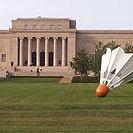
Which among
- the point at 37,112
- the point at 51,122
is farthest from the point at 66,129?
the point at 37,112

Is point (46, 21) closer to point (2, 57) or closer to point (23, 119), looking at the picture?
point (2, 57)

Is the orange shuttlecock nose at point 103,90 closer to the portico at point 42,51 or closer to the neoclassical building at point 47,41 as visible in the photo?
the neoclassical building at point 47,41

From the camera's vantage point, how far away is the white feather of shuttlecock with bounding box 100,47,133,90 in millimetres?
26312

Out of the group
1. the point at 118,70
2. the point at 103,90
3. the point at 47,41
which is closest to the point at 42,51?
the point at 47,41

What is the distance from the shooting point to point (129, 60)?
Answer: 26422 millimetres

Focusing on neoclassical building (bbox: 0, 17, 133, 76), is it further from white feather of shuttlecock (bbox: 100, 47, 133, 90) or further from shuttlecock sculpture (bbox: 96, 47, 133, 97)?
shuttlecock sculpture (bbox: 96, 47, 133, 97)

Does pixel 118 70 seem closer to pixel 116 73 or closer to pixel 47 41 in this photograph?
pixel 116 73

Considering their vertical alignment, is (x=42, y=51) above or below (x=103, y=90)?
below

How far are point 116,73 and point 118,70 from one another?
24 cm

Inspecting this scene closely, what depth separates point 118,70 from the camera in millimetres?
26500

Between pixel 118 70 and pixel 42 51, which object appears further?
pixel 42 51

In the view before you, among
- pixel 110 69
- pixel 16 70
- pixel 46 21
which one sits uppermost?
pixel 110 69

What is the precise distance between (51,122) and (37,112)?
301 cm

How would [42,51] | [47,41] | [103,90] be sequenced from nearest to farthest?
[103,90], [47,41], [42,51]
